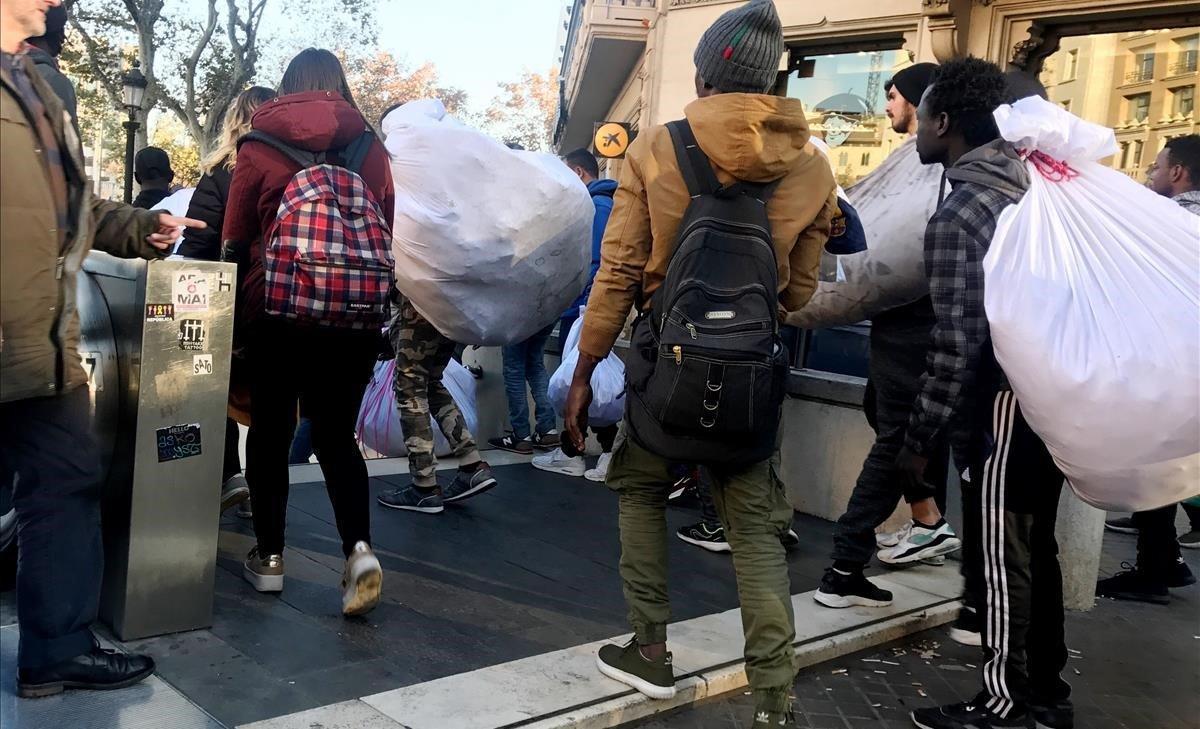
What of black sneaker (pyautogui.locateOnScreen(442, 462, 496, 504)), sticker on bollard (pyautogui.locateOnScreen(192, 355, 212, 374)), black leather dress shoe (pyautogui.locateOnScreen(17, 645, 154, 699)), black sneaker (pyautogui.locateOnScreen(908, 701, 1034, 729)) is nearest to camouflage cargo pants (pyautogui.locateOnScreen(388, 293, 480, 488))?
black sneaker (pyautogui.locateOnScreen(442, 462, 496, 504))

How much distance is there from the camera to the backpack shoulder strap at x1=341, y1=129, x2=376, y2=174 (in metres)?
3.56

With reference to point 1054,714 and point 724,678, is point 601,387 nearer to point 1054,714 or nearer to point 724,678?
point 724,678

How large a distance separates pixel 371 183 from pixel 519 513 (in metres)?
2.26

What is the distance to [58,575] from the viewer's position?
8.98 ft

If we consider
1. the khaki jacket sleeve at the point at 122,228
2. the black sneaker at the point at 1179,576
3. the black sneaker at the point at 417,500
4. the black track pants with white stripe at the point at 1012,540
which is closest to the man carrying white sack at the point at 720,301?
the black track pants with white stripe at the point at 1012,540

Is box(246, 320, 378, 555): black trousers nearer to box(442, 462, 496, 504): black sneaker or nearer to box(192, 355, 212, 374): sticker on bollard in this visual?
box(192, 355, 212, 374): sticker on bollard

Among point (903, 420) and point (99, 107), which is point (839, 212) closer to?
point (903, 420)

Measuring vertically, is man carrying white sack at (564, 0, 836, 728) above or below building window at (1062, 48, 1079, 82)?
below

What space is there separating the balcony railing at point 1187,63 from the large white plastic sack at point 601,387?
599 centimetres

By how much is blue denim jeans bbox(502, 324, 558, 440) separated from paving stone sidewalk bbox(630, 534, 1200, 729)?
11.1ft

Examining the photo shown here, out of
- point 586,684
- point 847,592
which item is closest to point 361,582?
point 586,684

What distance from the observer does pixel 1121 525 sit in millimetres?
6531

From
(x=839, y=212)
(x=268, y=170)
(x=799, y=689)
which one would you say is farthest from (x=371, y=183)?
(x=799, y=689)

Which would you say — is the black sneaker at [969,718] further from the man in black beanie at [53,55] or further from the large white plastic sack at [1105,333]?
the man in black beanie at [53,55]
